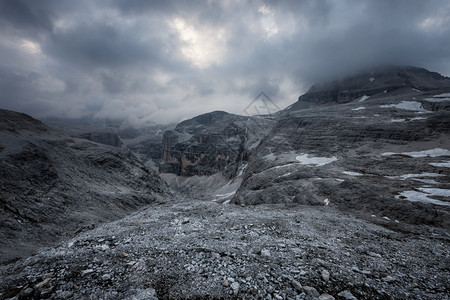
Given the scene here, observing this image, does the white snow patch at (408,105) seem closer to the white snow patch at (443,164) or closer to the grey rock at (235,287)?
the white snow patch at (443,164)

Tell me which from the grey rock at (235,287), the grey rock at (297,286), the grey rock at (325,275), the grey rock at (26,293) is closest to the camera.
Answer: the grey rock at (26,293)

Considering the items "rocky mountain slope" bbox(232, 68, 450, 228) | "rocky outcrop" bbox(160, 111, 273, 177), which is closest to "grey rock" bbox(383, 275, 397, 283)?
"rocky mountain slope" bbox(232, 68, 450, 228)

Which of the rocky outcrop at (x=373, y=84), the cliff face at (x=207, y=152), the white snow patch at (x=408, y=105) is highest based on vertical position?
the rocky outcrop at (x=373, y=84)

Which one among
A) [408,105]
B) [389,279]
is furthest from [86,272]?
[408,105]

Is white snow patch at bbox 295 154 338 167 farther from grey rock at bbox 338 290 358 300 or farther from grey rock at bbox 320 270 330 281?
grey rock at bbox 338 290 358 300

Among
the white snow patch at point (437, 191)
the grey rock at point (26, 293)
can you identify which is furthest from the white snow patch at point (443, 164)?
the grey rock at point (26, 293)

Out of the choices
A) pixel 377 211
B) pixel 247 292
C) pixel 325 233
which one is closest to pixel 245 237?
pixel 247 292
